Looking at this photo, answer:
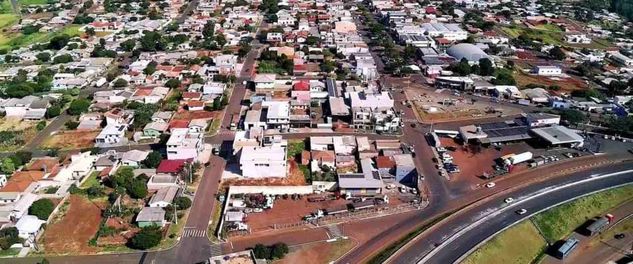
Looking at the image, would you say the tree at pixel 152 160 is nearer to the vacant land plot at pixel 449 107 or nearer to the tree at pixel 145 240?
the tree at pixel 145 240

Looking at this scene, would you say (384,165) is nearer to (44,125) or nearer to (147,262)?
(147,262)

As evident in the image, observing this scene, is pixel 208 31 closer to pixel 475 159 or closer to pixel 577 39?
pixel 475 159

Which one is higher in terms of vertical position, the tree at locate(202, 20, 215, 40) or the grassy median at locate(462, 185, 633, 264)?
the grassy median at locate(462, 185, 633, 264)

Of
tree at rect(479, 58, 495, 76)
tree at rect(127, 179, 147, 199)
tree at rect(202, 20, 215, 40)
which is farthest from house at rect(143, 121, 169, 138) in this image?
tree at rect(479, 58, 495, 76)

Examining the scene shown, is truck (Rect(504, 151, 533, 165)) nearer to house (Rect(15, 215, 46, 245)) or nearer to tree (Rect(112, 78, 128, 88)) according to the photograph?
house (Rect(15, 215, 46, 245))

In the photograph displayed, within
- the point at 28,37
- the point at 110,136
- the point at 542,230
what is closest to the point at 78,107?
the point at 110,136
